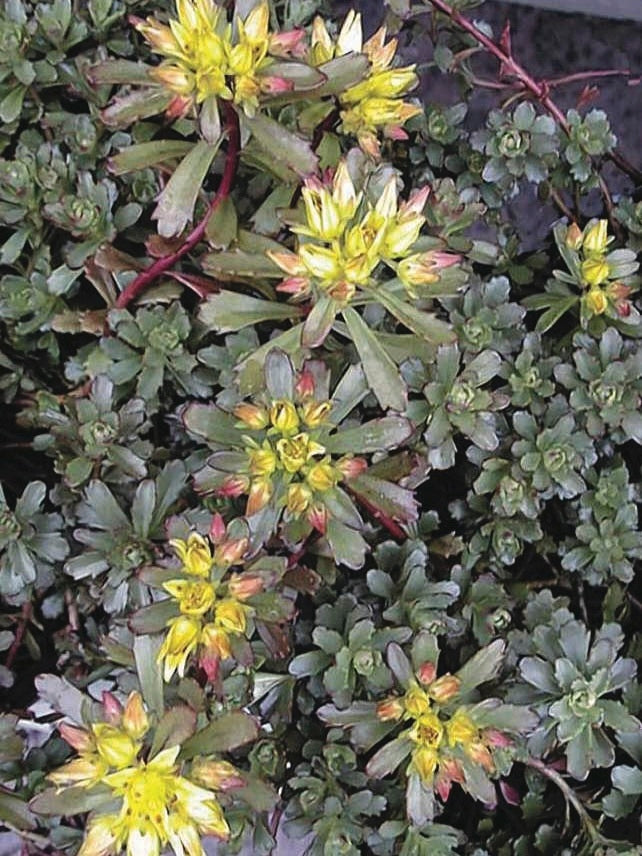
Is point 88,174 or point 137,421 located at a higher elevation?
point 88,174

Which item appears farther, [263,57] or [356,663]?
[356,663]


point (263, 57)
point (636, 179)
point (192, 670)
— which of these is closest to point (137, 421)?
point (192, 670)

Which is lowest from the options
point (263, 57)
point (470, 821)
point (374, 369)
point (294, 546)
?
point (470, 821)

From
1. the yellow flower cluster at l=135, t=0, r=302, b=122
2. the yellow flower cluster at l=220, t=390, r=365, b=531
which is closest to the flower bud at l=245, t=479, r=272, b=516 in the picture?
the yellow flower cluster at l=220, t=390, r=365, b=531

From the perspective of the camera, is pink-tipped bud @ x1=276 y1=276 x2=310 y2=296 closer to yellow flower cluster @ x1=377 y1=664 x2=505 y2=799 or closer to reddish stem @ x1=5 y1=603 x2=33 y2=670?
yellow flower cluster @ x1=377 y1=664 x2=505 y2=799

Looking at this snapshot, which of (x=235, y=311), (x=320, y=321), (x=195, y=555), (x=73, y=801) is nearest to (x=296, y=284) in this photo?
(x=320, y=321)

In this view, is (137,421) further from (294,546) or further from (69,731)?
(69,731)

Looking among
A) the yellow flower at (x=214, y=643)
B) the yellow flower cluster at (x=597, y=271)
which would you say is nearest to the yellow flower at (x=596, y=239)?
the yellow flower cluster at (x=597, y=271)

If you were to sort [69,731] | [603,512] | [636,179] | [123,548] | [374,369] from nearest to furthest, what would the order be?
1. [69,731]
2. [374,369]
3. [123,548]
4. [603,512]
5. [636,179]

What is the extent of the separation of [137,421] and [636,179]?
0.73 meters

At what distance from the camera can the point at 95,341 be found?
1.23 meters

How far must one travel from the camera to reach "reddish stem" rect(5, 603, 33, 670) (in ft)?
3.76

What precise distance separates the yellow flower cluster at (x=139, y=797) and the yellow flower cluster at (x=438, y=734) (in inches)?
8.0

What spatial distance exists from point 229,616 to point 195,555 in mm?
57
